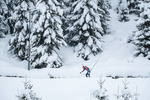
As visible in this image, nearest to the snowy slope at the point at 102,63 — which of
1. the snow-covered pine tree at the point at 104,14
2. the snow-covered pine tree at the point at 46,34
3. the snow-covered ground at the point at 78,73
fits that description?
the snow-covered ground at the point at 78,73

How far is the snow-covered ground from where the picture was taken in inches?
359

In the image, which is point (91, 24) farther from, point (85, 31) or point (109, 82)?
point (109, 82)

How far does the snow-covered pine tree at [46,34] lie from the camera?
14992mm

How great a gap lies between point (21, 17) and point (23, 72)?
8271 millimetres

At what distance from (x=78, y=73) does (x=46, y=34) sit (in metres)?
6.03

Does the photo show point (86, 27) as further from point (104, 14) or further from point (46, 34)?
point (104, 14)

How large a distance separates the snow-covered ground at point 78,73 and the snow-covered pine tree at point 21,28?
5.91ft

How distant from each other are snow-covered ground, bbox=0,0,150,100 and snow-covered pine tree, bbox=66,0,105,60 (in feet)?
4.79

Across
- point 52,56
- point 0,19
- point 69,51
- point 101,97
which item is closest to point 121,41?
point 69,51

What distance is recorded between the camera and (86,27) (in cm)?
1703

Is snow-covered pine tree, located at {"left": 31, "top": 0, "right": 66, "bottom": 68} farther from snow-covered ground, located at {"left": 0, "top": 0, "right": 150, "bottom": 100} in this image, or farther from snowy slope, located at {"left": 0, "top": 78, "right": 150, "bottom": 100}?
snowy slope, located at {"left": 0, "top": 78, "right": 150, "bottom": 100}

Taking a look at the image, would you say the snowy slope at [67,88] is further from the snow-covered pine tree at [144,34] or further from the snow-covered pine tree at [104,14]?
the snow-covered pine tree at [104,14]

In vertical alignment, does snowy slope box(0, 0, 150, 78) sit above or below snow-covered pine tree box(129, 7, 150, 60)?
below

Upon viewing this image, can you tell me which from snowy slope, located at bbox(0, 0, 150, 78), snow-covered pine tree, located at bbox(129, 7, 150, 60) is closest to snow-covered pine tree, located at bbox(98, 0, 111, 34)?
snowy slope, located at bbox(0, 0, 150, 78)
